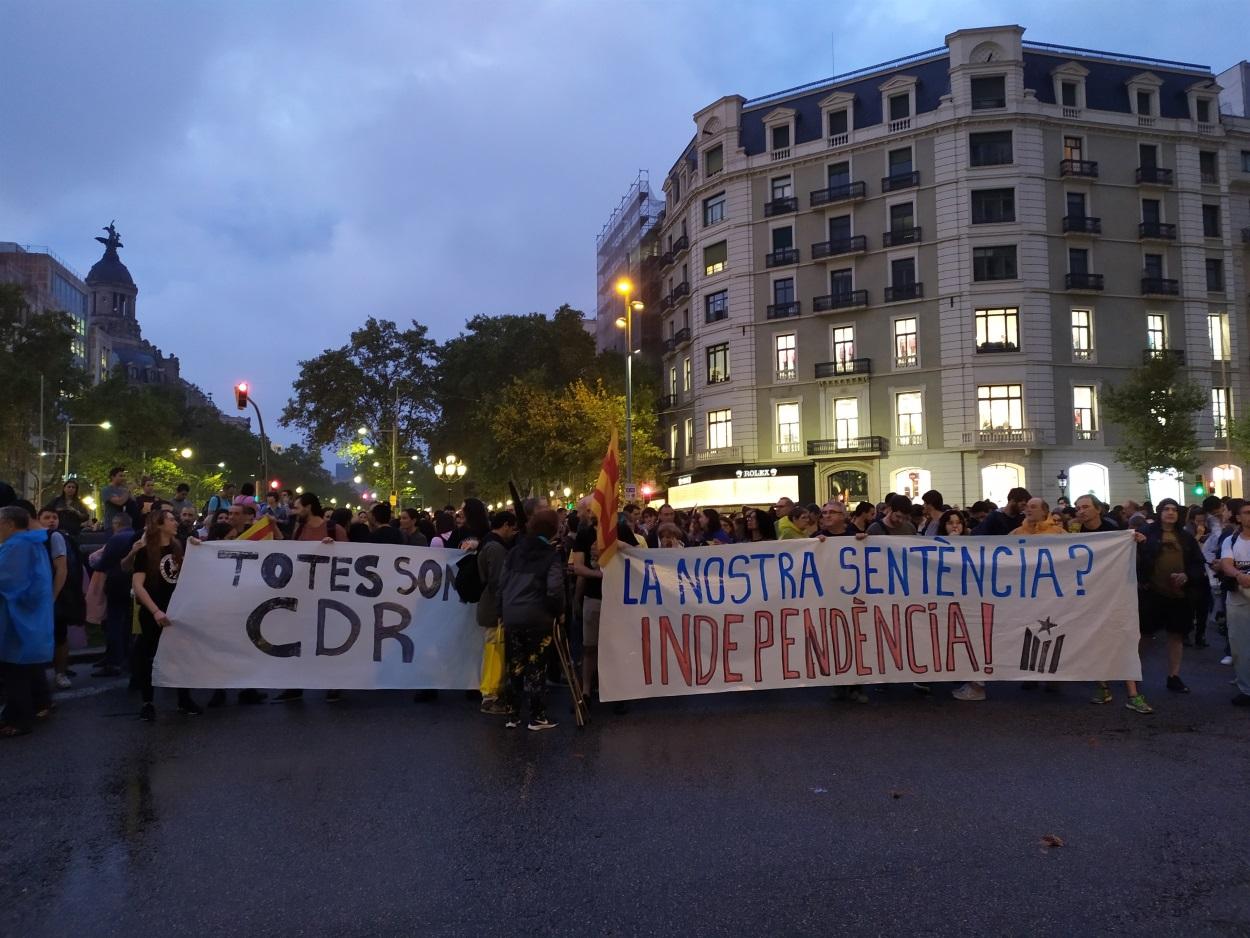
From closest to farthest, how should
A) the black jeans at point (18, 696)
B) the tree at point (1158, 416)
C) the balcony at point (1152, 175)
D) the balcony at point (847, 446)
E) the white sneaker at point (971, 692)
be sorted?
the black jeans at point (18, 696) → the white sneaker at point (971, 692) → the tree at point (1158, 416) → the balcony at point (1152, 175) → the balcony at point (847, 446)

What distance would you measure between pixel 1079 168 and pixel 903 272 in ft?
27.4

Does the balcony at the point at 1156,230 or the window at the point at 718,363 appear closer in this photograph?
→ the balcony at the point at 1156,230

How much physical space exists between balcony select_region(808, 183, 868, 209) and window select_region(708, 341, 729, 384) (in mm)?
7917

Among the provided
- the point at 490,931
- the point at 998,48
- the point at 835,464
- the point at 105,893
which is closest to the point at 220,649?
the point at 105,893

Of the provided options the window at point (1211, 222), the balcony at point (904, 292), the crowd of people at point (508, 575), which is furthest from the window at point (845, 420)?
the crowd of people at point (508, 575)

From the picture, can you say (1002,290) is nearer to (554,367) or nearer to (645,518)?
(554,367)

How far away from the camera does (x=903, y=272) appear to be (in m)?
40.2

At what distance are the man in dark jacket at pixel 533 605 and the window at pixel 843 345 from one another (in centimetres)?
3595

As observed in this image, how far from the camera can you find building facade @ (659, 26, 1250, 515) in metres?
38.0

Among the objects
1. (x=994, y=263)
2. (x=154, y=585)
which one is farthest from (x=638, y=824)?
(x=994, y=263)

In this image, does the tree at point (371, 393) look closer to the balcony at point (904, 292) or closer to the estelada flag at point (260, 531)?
the balcony at point (904, 292)

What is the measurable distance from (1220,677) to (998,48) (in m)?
36.8

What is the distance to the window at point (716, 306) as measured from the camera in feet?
146

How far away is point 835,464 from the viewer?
40688 millimetres
